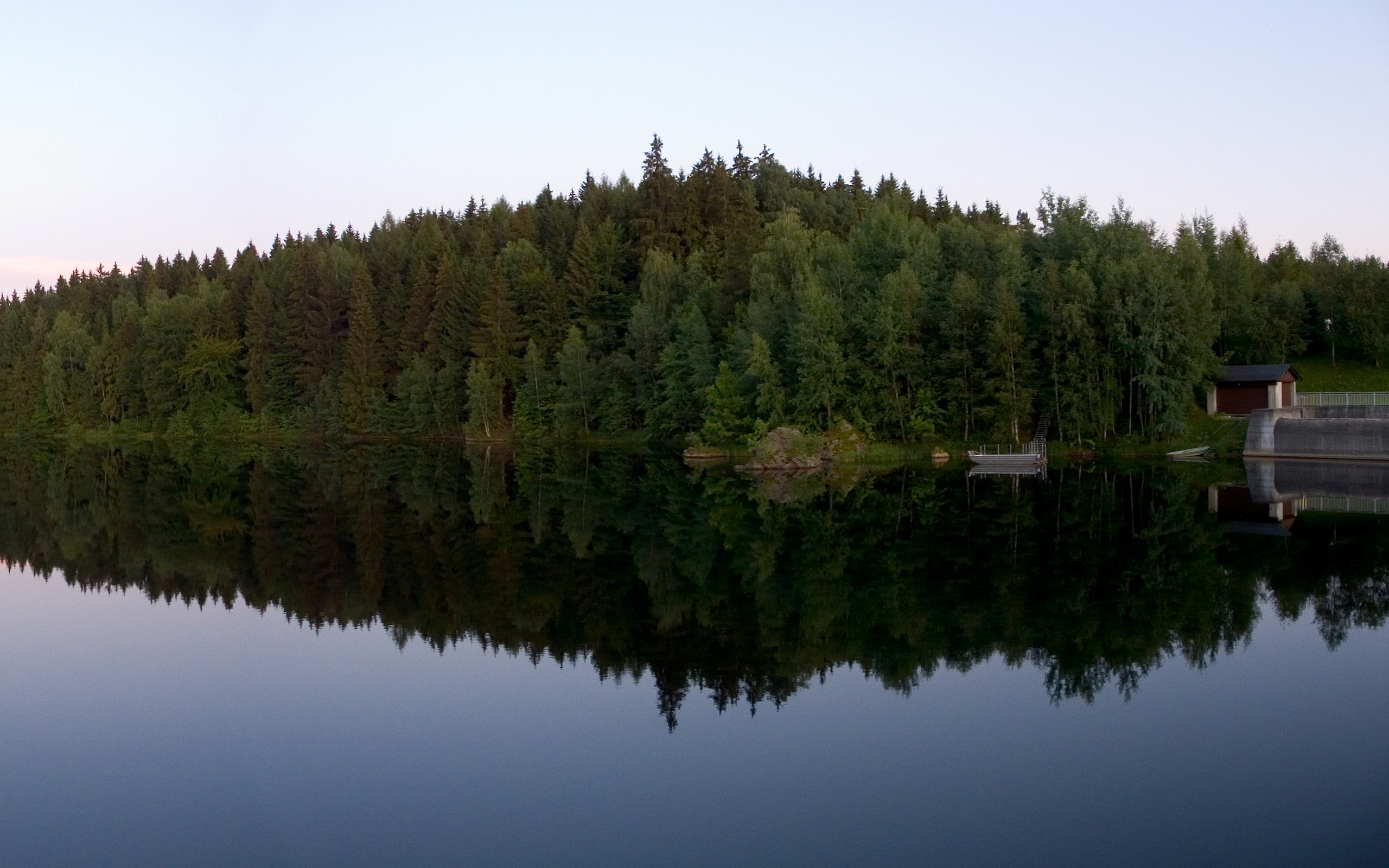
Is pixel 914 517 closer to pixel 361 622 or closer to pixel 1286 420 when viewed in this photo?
pixel 361 622

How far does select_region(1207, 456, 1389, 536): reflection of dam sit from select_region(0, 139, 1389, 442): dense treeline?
9.58 m

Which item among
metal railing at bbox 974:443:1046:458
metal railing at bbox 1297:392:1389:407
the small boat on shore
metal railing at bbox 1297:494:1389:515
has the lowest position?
metal railing at bbox 1297:494:1389:515

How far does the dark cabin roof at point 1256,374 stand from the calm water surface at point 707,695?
29093mm

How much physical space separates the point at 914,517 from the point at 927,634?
1522 cm

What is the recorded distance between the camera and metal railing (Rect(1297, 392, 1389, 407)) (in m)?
50.4

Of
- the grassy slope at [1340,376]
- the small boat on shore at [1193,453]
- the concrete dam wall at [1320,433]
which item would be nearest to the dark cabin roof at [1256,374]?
the concrete dam wall at [1320,433]

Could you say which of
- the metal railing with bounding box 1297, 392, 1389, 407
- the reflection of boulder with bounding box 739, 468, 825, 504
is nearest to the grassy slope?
the metal railing with bounding box 1297, 392, 1389, 407

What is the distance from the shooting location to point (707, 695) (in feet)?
50.6

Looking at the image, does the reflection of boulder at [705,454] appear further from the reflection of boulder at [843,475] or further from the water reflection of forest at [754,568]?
the water reflection of forest at [754,568]

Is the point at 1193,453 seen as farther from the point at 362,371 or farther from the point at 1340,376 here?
the point at 362,371

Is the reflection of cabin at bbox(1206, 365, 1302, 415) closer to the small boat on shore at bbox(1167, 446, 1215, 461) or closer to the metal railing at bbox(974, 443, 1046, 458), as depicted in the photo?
the small boat on shore at bbox(1167, 446, 1215, 461)

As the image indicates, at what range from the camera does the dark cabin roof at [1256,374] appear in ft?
190

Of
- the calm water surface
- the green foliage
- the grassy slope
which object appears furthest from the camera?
the grassy slope

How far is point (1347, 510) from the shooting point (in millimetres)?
32938
